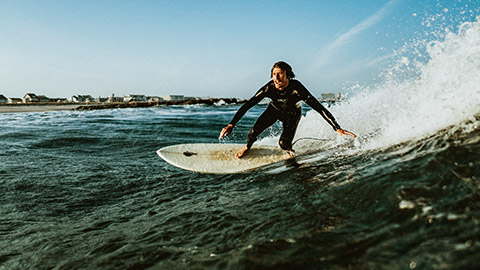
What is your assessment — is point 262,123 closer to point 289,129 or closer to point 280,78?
point 289,129

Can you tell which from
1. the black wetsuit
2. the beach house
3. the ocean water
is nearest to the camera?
the ocean water

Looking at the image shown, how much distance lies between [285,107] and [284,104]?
0.08 metres

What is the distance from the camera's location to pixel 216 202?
3498mm

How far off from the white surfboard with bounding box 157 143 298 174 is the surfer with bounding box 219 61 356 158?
0.23 m

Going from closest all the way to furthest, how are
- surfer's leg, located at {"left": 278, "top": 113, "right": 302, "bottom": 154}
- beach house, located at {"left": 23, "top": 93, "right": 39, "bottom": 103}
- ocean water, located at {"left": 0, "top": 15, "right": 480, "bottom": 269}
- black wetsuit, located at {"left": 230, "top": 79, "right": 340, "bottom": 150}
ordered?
ocean water, located at {"left": 0, "top": 15, "right": 480, "bottom": 269} < black wetsuit, located at {"left": 230, "top": 79, "right": 340, "bottom": 150} < surfer's leg, located at {"left": 278, "top": 113, "right": 302, "bottom": 154} < beach house, located at {"left": 23, "top": 93, "right": 39, "bottom": 103}

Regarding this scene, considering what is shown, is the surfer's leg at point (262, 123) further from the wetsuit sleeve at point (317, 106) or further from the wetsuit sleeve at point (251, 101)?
the wetsuit sleeve at point (317, 106)

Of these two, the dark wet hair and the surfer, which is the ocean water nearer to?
the surfer

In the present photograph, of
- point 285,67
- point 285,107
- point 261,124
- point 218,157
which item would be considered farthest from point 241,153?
point 285,67

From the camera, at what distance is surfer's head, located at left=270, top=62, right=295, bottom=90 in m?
5.04

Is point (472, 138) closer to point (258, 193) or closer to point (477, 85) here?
point (477, 85)

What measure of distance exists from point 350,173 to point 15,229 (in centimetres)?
409

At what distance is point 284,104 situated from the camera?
553 cm

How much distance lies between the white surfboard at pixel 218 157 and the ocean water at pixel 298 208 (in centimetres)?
27

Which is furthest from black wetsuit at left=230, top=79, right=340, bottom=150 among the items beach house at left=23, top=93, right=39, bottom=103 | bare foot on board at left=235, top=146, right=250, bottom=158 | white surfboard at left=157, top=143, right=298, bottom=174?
beach house at left=23, top=93, right=39, bottom=103
